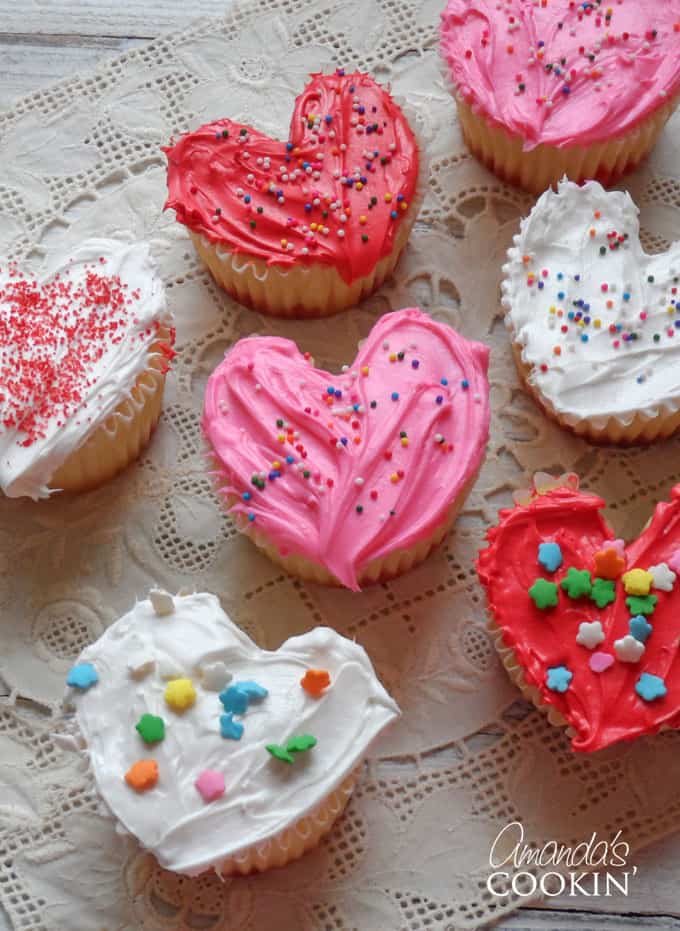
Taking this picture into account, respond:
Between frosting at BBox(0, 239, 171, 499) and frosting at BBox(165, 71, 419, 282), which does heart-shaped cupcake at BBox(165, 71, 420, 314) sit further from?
frosting at BBox(0, 239, 171, 499)

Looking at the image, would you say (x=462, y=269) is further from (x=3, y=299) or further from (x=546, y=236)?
(x=3, y=299)

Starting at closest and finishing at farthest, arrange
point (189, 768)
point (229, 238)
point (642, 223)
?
point (189, 768) → point (229, 238) → point (642, 223)

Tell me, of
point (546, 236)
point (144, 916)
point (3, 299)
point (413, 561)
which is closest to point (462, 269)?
point (546, 236)

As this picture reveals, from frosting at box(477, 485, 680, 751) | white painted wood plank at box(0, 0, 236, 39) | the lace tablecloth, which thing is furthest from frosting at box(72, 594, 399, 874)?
white painted wood plank at box(0, 0, 236, 39)

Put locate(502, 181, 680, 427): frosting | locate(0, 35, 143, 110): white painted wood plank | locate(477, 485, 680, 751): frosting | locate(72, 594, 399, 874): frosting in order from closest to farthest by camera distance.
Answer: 1. locate(72, 594, 399, 874): frosting
2. locate(477, 485, 680, 751): frosting
3. locate(502, 181, 680, 427): frosting
4. locate(0, 35, 143, 110): white painted wood plank

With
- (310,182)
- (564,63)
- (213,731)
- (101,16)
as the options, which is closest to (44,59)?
(101,16)

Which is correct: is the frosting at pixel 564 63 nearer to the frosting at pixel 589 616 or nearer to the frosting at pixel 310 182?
the frosting at pixel 310 182

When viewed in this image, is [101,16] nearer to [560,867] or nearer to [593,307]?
[593,307]

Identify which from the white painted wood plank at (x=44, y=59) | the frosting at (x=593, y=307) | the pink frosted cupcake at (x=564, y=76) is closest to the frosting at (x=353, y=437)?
the frosting at (x=593, y=307)
